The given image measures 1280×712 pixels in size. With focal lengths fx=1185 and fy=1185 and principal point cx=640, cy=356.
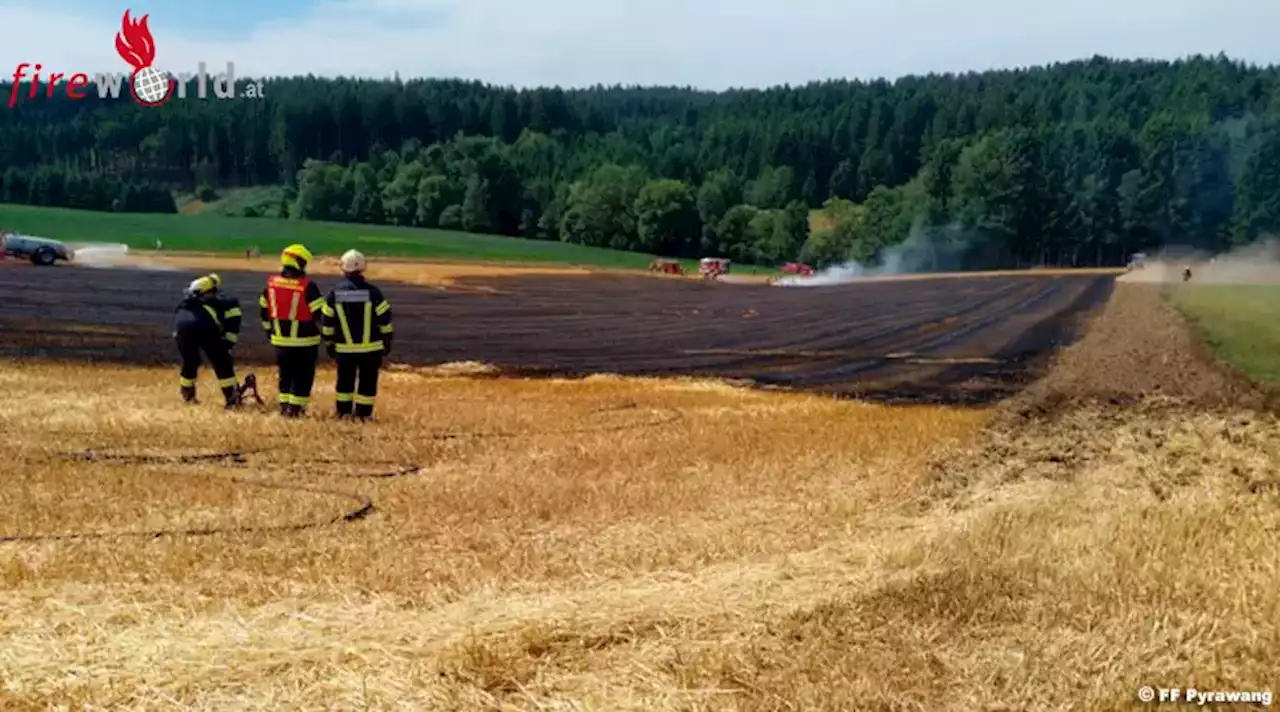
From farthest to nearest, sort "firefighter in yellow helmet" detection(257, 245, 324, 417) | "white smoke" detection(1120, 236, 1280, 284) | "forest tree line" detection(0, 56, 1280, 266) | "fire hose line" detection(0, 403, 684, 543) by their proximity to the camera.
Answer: "forest tree line" detection(0, 56, 1280, 266) < "white smoke" detection(1120, 236, 1280, 284) < "firefighter in yellow helmet" detection(257, 245, 324, 417) < "fire hose line" detection(0, 403, 684, 543)

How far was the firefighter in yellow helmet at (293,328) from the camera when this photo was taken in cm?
1522

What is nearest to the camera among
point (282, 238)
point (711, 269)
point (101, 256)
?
point (101, 256)

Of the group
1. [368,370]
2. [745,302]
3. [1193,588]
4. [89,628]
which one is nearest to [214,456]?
[368,370]

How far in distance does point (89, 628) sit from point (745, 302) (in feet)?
149

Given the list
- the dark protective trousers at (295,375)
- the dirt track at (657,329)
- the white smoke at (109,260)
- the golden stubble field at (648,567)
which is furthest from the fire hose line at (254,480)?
the white smoke at (109,260)

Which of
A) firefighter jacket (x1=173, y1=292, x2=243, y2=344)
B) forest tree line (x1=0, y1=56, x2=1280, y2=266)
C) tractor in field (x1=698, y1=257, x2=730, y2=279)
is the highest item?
forest tree line (x1=0, y1=56, x2=1280, y2=266)

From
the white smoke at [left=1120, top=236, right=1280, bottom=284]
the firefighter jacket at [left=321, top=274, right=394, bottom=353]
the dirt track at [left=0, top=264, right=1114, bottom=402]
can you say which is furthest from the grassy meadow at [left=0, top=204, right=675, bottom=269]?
the firefighter jacket at [left=321, top=274, right=394, bottom=353]

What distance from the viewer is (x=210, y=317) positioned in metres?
16.2

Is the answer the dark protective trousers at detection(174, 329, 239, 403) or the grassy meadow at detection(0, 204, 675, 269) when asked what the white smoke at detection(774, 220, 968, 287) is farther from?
the dark protective trousers at detection(174, 329, 239, 403)

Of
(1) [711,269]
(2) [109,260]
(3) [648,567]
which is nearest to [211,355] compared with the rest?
(3) [648,567]

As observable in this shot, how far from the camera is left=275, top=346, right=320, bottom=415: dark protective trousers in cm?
1522

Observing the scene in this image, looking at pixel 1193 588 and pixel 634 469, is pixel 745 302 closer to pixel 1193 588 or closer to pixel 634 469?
pixel 634 469

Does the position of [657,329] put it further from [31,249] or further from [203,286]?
[31,249]

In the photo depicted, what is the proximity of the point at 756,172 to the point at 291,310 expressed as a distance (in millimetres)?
155966
